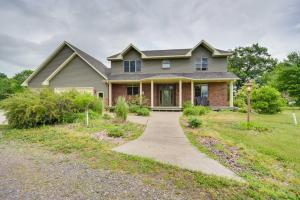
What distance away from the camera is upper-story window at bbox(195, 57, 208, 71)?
19.1 metres

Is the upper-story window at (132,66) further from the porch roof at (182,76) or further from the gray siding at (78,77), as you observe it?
the gray siding at (78,77)

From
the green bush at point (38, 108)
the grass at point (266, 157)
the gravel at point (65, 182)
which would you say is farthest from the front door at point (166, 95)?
the gravel at point (65, 182)

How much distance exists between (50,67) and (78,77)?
483 centimetres

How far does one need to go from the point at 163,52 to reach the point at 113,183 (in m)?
19.0

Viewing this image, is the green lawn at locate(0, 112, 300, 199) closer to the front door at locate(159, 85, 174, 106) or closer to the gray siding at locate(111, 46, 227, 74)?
the front door at locate(159, 85, 174, 106)

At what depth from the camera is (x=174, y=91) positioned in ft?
63.4

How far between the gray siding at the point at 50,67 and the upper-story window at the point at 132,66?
662 cm

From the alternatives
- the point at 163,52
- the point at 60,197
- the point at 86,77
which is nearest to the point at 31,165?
the point at 60,197

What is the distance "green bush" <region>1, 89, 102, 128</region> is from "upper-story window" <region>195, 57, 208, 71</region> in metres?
13.6

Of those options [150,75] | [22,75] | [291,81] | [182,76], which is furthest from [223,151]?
[22,75]

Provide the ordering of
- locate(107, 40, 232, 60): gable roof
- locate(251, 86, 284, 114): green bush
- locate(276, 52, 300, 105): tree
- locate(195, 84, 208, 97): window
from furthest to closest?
locate(276, 52, 300, 105): tree, locate(195, 84, 208, 97): window, locate(107, 40, 232, 60): gable roof, locate(251, 86, 284, 114): green bush

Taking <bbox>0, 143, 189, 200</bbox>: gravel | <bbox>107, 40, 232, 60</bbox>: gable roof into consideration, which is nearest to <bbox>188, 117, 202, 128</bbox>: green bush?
<bbox>0, 143, 189, 200</bbox>: gravel

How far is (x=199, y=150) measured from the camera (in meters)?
5.64

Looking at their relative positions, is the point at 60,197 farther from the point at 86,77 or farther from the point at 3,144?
the point at 86,77
